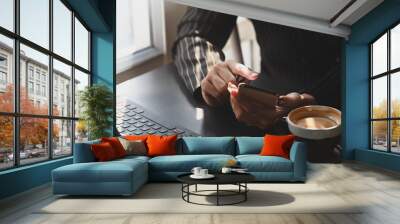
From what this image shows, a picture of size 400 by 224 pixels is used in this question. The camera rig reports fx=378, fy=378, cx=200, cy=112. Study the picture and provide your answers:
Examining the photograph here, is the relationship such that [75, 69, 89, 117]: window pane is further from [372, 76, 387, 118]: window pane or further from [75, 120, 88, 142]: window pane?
[372, 76, 387, 118]: window pane

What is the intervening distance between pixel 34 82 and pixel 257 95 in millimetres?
5070

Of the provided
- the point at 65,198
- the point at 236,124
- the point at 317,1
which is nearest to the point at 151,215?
the point at 65,198

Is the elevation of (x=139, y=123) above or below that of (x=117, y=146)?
above

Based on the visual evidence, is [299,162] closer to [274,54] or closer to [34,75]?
[274,54]

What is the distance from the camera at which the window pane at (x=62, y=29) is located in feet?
21.5

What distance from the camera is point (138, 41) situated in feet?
29.2

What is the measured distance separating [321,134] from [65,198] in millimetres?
6146

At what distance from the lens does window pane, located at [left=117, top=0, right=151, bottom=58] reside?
29.2 feet

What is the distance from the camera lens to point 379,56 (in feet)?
28.5

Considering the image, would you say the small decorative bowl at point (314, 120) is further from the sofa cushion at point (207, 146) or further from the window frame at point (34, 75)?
the window frame at point (34, 75)

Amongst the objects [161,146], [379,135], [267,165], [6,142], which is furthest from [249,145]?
[6,142]

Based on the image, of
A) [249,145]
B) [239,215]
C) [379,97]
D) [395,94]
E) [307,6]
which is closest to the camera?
[239,215]

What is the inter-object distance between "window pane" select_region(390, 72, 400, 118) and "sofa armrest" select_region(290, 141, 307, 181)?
9.75ft

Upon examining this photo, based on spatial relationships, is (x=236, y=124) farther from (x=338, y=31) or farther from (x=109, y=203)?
(x=109, y=203)
